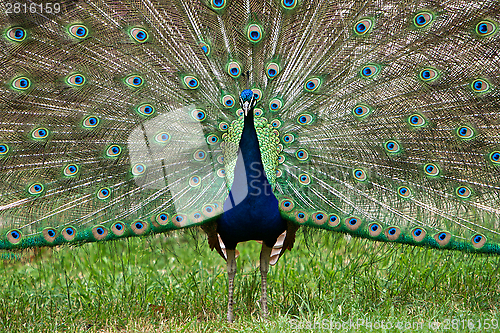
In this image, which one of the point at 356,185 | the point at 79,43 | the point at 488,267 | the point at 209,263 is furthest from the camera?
the point at 209,263

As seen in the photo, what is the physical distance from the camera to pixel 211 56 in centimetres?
A: 396

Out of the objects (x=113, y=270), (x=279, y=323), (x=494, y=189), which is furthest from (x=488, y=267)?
(x=113, y=270)

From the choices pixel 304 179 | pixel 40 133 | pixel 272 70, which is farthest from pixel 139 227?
pixel 272 70

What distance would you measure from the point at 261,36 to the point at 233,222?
4.36 ft

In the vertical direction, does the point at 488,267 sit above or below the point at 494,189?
below

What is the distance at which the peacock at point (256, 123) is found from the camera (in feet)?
12.6

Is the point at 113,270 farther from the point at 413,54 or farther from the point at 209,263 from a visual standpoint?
the point at 413,54

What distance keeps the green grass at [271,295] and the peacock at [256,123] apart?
0.37 m

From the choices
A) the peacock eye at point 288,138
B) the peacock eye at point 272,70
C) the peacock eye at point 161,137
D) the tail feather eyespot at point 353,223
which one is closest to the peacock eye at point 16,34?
the peacock eye at point 161,137

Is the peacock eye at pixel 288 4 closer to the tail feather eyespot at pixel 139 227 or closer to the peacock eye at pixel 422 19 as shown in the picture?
the peacock eye at pixel 422 19

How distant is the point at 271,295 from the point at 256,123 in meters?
1.52

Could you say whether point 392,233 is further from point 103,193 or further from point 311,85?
point 103,193

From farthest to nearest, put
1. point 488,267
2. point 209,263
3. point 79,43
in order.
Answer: point 209,263 → point 488,267 → point 79,43

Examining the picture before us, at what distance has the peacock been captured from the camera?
3.83m
